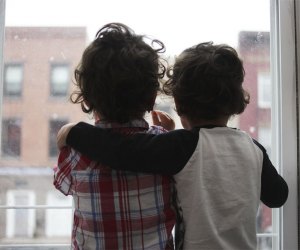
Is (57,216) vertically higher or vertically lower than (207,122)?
lower

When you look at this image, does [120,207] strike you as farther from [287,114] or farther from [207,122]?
[287,114]

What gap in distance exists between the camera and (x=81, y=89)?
0.94 m

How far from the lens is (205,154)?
914mm

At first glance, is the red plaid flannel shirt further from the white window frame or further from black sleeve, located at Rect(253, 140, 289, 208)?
the white window frame

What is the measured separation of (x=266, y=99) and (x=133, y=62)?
0.55m

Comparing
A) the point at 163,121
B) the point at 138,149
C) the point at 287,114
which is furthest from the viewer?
the point at 287,114

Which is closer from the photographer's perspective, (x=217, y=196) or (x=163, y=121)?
(x=217, y=196)

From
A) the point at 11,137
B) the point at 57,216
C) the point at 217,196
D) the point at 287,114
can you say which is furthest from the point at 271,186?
the point at 11,137

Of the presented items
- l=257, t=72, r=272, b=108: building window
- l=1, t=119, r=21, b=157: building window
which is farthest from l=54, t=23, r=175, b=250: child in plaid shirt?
l=257, t=72, r=272, b=108: building window

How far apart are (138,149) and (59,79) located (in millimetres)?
474

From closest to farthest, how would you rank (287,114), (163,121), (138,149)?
(138,149) → (163,121) → (287,114)

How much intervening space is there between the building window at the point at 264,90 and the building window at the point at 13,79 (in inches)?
29.6

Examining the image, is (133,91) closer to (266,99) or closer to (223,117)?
(223,117)

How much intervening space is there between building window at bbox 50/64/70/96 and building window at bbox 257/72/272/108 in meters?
0.61
